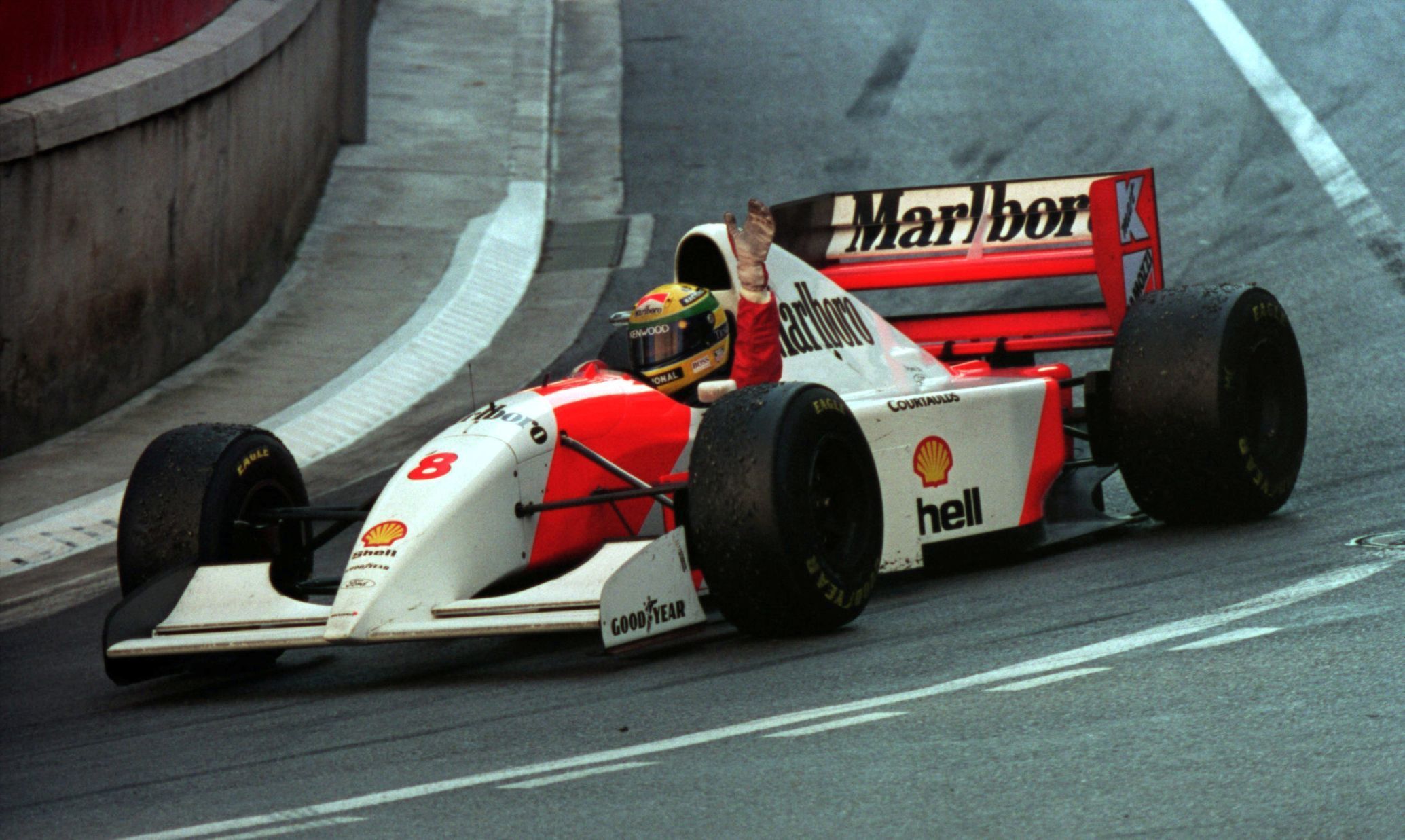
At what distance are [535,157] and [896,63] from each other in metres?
4.88

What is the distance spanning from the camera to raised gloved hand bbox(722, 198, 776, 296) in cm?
730

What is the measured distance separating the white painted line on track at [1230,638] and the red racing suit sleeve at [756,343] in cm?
236

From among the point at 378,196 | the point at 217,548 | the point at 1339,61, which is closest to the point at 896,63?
the point at 1339,61

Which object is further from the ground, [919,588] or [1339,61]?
[1339,61]

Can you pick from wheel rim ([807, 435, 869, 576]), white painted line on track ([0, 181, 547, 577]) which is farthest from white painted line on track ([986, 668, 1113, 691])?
white painted line on track ([0, 181, 547, 577])

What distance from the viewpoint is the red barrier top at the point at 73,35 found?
12.0 metres

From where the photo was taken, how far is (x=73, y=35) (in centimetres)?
1277

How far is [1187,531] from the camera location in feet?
26.5

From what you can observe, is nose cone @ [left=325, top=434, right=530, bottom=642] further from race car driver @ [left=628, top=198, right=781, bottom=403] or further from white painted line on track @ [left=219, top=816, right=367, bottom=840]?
white painted line on track @ [left=219, top=816, right=367, bottom=840]

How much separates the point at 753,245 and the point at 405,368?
6.75 m

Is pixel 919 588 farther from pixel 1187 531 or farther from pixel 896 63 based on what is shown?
pixel 896 63

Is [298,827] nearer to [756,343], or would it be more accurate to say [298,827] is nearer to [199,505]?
[199,505]

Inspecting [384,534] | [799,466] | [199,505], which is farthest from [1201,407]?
[199,505]

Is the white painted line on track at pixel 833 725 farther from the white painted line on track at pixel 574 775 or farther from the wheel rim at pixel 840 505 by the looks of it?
the wheel rim at pixel 840 505
